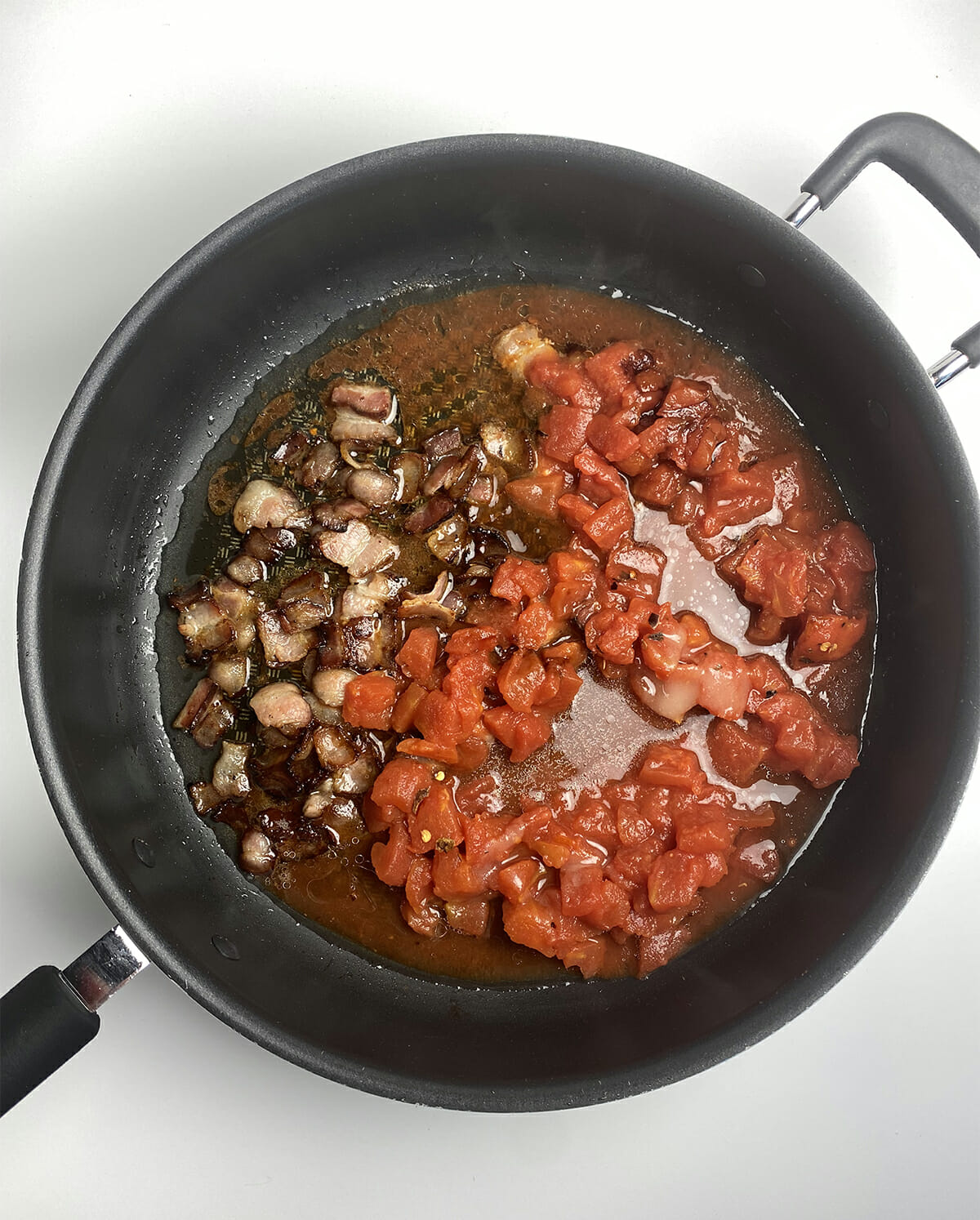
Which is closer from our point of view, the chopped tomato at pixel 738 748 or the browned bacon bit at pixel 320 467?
the chopped tomato at pixel 738 748

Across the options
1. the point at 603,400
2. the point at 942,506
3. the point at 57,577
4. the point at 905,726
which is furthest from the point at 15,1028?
the point at 942,506

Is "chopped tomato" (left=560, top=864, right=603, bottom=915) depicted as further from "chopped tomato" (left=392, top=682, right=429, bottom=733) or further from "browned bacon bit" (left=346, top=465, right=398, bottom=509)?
"browned bacon bit" (left=346, top=465, right=398, bottom=509)

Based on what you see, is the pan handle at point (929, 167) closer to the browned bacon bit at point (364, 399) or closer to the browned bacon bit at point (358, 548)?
the browned bacon bit at point (364, 399)

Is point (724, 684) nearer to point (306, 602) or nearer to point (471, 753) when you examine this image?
point (471, 753)

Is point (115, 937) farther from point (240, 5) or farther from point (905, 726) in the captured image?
point (240, 5)

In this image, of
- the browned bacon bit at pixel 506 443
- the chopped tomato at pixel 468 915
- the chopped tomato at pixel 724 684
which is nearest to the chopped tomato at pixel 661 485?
the browned bacon bit at pixel 506 443

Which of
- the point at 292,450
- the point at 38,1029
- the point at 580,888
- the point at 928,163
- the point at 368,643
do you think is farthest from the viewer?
the point at 292,450

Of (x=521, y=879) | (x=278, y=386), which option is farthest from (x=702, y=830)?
(x=278, y=386)
